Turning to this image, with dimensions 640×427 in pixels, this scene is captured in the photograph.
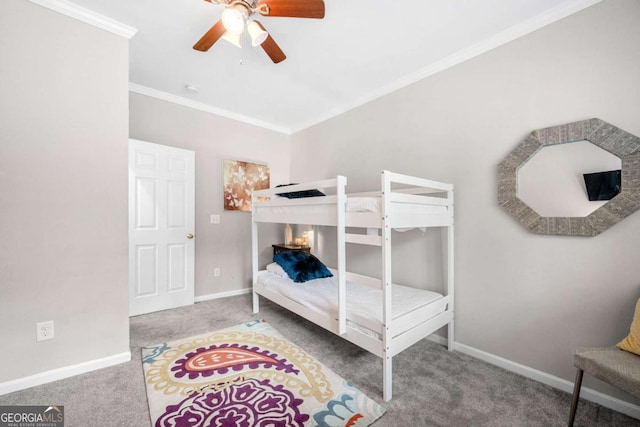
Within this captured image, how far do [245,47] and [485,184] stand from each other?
91.9 inches

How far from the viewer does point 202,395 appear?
165 centimetres

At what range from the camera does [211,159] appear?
3.59 m

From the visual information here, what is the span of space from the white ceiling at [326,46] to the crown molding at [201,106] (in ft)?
0.05

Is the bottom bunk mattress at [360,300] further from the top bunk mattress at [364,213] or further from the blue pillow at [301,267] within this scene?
the top bunk mattress at [364,213]

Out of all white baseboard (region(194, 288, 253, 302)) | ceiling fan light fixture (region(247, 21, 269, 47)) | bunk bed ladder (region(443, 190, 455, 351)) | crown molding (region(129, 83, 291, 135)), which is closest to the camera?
ceiling fan light fixture (region(247, 21, 269, 47))

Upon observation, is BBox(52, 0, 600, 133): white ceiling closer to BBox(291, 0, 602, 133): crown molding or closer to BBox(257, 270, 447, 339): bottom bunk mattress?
BBox(291, 0, 602, 133): crown molding

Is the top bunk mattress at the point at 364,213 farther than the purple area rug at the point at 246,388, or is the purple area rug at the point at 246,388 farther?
the top bunk mattress at the point at 364,213

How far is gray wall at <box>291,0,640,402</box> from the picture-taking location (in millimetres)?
1590

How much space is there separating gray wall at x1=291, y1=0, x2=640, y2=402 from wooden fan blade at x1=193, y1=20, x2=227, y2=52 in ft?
5.94

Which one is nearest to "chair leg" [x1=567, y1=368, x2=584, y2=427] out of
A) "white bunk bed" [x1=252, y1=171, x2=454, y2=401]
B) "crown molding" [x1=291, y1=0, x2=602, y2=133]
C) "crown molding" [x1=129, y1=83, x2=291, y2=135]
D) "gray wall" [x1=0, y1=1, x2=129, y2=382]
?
"white bunk bed" [x1=252, y1=171, x2=454, y2=401]

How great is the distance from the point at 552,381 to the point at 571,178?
137cm

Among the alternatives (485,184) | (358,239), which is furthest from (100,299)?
(485,184)

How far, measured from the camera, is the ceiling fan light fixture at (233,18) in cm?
150

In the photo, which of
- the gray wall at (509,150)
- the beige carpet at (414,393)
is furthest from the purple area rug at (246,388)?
the gray wall at (509,150)
